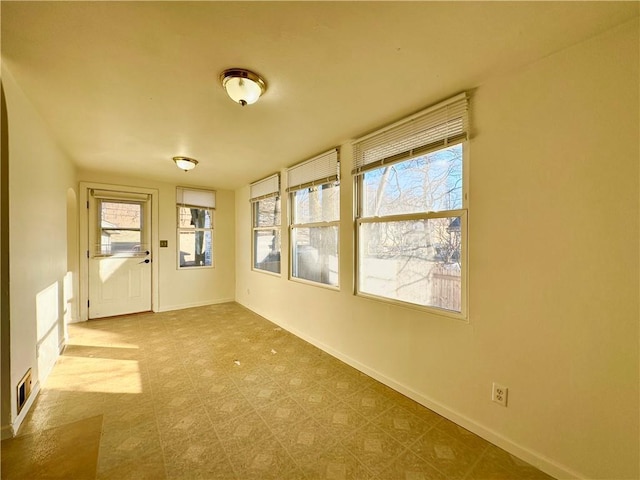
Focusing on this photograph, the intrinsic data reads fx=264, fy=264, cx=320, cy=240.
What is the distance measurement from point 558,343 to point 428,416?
103 cm

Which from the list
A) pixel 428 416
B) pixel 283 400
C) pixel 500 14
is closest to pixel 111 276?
pixel 283 400

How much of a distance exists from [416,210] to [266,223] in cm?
286

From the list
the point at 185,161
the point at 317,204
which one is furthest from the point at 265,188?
the point at 317,204

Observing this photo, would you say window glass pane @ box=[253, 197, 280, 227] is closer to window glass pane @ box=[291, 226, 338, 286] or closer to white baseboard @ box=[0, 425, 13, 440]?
window glass pane @ box=[291, 226, 338, 286]

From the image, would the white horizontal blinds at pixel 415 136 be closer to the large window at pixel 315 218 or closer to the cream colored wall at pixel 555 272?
the cream colored wall at pixel 555 272

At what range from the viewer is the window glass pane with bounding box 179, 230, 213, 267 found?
4.99 meters

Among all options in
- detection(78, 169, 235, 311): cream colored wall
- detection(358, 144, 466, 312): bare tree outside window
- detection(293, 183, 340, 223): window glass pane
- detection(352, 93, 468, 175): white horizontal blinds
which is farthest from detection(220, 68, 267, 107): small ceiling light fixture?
detection(78, 169, 235, 311): cream colored wall

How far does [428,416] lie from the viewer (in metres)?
1.97

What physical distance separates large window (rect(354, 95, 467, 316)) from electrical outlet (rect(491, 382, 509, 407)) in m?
0.48

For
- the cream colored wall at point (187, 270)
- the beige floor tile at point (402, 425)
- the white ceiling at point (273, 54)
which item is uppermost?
the white ceiling at point (273, 54)

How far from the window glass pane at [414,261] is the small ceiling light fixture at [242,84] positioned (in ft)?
4.96

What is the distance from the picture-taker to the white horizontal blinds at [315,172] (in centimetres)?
296

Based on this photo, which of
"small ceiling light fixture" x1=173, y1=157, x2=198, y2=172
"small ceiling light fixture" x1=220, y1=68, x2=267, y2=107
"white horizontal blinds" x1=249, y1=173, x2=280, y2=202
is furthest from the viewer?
"white horizontal blinds" x1=249, y1=173, x2=280, y2=202

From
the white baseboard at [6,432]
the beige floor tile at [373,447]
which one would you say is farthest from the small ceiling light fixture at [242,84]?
the white baseboard at [6,432]
